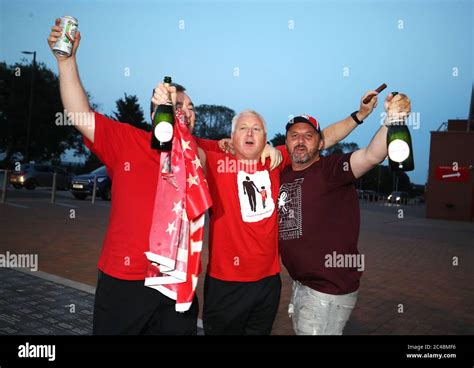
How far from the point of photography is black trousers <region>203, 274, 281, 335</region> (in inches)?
108

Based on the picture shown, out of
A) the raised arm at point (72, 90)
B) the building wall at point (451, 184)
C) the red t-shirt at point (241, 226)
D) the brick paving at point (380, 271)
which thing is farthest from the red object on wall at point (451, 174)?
the raised arm at point (72, 90)

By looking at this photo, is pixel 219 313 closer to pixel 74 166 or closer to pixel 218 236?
pixel 218 236

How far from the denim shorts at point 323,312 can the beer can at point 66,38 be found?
1914mm

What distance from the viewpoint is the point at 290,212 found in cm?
269

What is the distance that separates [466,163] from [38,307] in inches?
1078

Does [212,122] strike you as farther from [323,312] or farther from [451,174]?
[323,312]

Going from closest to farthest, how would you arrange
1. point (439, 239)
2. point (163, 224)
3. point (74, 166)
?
1. point (163, 224)
2. point (439, 239)
3. point (74, 166)

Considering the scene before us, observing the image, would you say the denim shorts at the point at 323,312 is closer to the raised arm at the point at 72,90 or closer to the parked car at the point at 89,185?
the raised arm at the point at 72,90

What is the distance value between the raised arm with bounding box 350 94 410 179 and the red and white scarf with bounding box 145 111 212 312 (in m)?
0.92

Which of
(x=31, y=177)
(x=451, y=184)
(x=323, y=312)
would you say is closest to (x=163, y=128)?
(x=323, y=312)

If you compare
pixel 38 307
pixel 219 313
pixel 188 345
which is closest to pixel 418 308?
pixel 219 313

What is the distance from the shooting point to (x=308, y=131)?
2.82 m

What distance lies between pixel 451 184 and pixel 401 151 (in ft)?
90.6

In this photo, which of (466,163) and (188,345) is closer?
(188,345)
